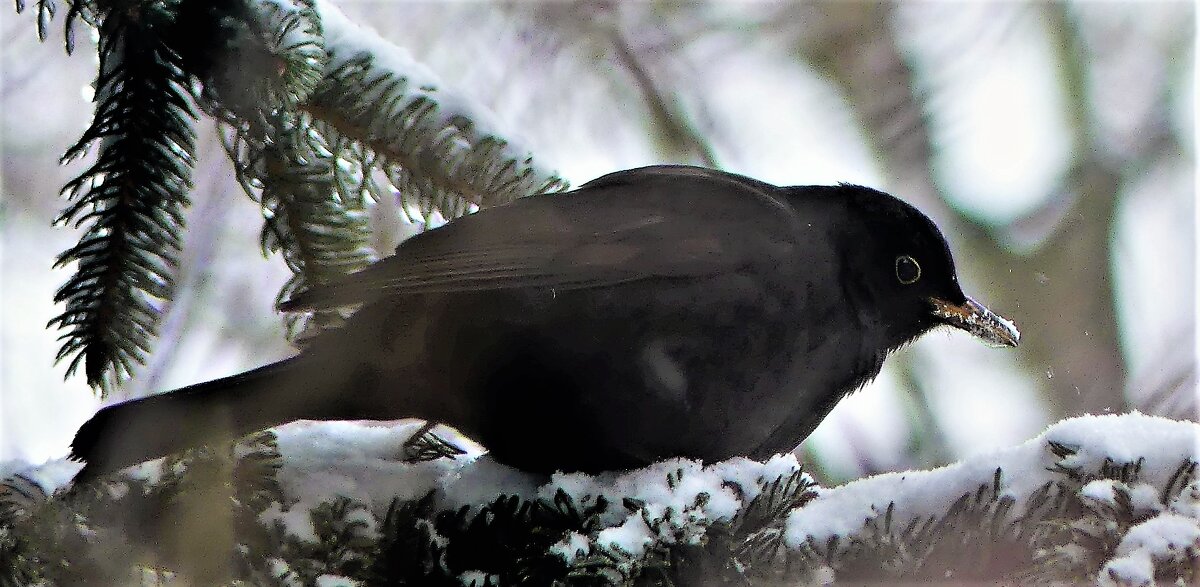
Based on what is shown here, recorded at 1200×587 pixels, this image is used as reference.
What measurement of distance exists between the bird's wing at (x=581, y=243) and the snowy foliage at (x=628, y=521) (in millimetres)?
259

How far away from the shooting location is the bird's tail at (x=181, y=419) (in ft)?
3.48

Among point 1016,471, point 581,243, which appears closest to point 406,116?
point 581,243

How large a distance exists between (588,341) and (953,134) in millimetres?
2022

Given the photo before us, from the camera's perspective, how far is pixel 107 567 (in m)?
1.03

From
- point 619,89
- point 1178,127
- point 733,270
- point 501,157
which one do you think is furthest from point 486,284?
point 1178,127

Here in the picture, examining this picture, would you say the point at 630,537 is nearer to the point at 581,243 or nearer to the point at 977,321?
the point at 581,243

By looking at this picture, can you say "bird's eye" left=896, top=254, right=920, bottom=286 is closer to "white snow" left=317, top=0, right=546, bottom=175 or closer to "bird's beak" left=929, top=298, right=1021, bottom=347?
"bird's beak" left=929, top=298, right=1021, bottom=347

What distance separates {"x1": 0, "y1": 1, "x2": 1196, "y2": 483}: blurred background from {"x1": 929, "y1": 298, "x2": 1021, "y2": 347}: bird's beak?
787 mm

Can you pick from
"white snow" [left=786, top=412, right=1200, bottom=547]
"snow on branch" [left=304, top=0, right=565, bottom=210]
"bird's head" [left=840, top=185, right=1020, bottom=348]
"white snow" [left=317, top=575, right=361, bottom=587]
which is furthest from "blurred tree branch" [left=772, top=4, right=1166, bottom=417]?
"white snow" [left=317, top=575, right=361, bottom=587]

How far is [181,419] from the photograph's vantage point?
1132 millimetres

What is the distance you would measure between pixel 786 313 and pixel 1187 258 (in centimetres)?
167

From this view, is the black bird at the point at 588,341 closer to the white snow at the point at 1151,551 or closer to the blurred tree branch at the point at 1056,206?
the white snow at the point at 1151,551

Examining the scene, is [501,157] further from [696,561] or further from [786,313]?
[696,561]

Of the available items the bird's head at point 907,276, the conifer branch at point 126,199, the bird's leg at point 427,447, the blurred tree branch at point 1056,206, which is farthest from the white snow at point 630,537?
the blurred tree branch at point 1056,206
